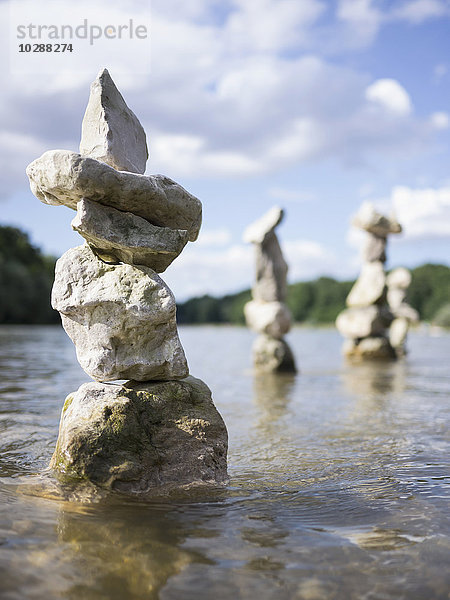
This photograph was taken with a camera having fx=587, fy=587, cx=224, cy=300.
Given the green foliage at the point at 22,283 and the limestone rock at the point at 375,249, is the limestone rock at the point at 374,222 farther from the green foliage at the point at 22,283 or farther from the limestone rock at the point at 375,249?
the green foliage at the point at 22,283

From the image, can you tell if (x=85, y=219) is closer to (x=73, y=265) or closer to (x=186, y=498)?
(x=73, y=265)

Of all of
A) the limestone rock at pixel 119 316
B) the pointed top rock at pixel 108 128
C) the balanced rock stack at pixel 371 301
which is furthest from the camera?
the balanced rock stack at pixel 371 301

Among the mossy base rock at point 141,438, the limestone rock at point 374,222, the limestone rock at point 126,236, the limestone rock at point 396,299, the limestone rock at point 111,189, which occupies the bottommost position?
the mossy base rock at point 141,438

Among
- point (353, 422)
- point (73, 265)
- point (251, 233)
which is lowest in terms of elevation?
point (353, 422)

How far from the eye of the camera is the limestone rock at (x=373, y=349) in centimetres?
1862

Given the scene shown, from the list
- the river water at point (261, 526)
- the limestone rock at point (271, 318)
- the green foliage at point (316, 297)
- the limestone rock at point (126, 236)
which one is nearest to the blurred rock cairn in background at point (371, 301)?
the limestone rock at point (271, 318)

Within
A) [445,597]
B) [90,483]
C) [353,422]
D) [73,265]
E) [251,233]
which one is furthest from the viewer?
[251,233]

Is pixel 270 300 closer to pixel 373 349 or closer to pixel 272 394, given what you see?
pixel 272 394

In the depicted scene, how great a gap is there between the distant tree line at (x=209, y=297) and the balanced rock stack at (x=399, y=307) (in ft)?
45.0

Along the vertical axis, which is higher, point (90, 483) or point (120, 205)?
point (120, 205)

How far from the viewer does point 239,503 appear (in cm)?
414

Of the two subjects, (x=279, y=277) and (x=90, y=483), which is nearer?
(x=90, y=483)

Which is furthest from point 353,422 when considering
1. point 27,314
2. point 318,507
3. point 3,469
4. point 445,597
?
point 27,314

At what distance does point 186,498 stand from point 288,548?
1.05 m
